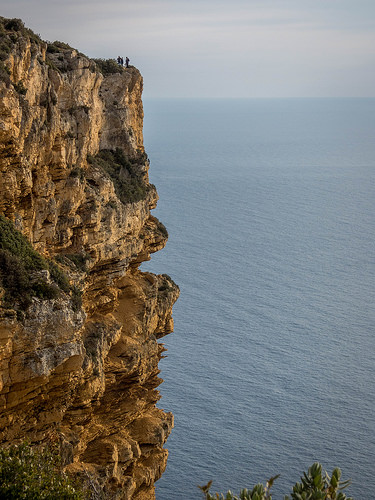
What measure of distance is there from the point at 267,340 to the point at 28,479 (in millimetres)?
67396

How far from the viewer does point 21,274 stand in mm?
27234

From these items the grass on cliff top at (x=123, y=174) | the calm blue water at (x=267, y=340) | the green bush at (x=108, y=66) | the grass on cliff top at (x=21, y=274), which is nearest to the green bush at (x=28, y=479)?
the grass on cliff top at (x=21, y=274)

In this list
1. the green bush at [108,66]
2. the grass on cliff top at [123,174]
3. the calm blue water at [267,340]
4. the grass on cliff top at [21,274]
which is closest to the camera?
the grass on cliff top at [21,274]

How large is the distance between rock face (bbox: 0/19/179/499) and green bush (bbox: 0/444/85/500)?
204cm

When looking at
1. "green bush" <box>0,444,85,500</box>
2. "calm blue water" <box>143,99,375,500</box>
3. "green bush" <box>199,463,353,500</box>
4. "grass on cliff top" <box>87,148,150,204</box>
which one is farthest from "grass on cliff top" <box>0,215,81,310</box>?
"calm blue water" <box>143,99,375,500</box>

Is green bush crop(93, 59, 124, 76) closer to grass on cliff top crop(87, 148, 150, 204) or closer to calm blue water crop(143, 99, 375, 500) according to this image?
grass on cliff top crop(87, 148, 150, 204)

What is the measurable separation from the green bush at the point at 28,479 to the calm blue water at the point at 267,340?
3377cm

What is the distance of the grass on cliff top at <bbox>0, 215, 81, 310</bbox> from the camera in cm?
2697

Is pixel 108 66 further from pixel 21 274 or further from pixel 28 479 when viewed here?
pixel 28 479

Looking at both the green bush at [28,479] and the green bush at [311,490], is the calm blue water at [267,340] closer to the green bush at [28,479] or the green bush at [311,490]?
the green bush at [28,479]

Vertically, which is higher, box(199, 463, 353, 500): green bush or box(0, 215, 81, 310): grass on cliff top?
box(0, 215, 81, 310): grass on cliff top

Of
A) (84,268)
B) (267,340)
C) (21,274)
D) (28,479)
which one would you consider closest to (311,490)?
(28,479)

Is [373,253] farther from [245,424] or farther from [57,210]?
[57,210]

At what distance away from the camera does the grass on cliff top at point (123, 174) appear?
127 feet
